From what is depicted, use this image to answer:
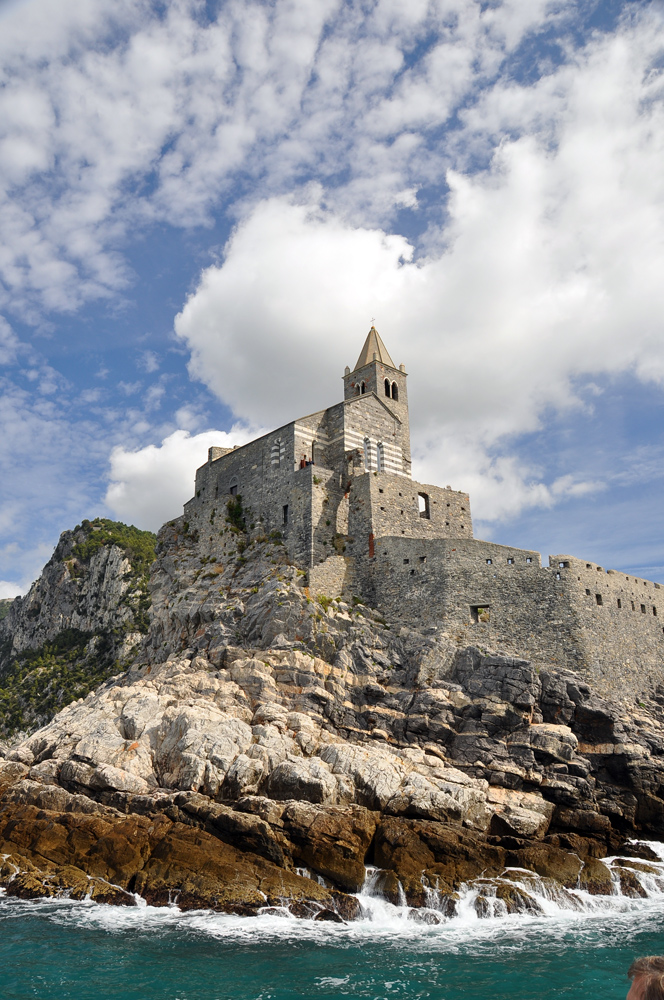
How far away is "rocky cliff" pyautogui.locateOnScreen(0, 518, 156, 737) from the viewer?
7275cm

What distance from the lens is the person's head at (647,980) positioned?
3.59 metres

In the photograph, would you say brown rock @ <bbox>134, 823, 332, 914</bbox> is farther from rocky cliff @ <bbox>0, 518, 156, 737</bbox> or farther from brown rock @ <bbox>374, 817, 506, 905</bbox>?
rocky cliff @ <bbox>0, 518, 156, 737</bbox>

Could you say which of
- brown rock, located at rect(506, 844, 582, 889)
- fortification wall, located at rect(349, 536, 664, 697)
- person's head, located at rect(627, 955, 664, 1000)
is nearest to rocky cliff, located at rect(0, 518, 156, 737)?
fortification wall, located at rect(349, 536, 664, 697)

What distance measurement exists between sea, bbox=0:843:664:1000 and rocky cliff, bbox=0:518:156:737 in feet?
167

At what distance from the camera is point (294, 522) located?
42.1 m

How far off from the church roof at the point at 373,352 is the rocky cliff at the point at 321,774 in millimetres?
16608

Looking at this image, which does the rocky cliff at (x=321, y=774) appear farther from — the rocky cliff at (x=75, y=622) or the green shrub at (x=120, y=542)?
the green shrub at (x=120, y=542)

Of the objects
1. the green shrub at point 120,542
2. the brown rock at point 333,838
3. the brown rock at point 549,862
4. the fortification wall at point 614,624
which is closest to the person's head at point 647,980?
the brown rock at point 333,838

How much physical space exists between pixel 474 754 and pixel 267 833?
11.2 m

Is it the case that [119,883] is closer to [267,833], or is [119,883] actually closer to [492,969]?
[267,833]

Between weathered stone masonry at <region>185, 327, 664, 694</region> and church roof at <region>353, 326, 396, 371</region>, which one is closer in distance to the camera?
weathered stone masonry at <region>185, 327, 664, 694</region>

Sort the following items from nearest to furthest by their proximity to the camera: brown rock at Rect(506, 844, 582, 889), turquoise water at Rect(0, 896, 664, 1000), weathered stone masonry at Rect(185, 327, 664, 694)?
turquoise water at Rect(0, 896, 664, 1000)
brown rock at Rect(506, 844, 582, 889)
weathered stone masonry at Rect(185, 327, 664, 694)

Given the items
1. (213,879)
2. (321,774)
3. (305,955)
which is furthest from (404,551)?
(305,955)

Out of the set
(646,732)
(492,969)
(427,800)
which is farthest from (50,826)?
(646,732)
